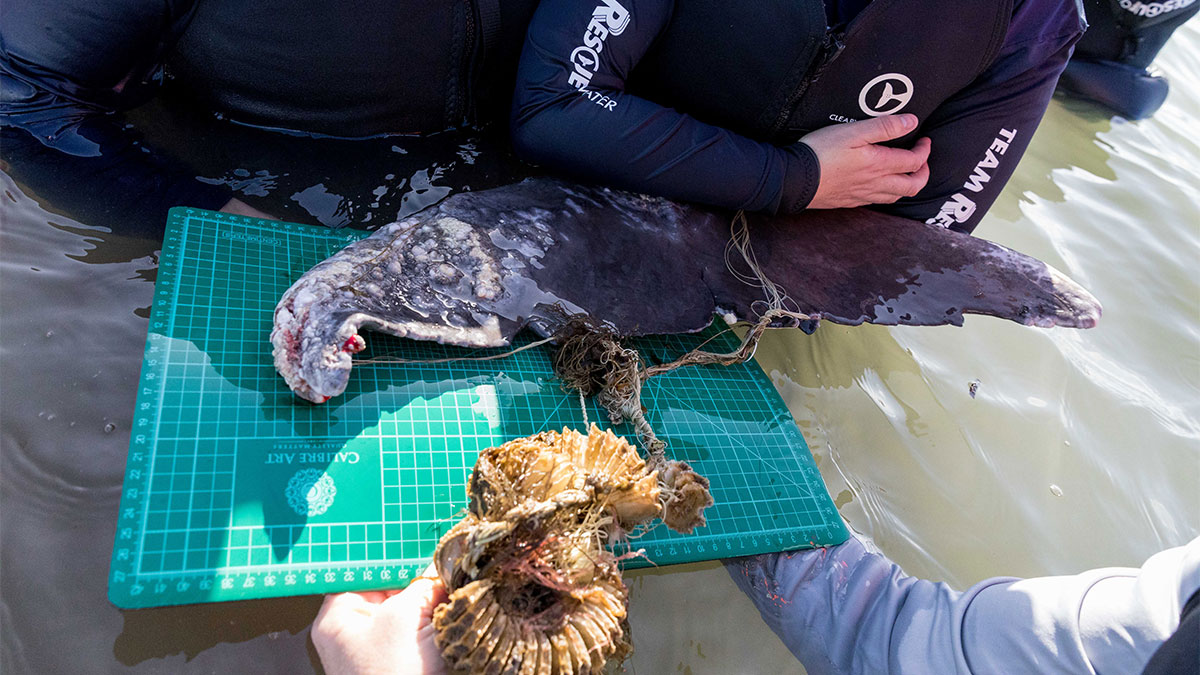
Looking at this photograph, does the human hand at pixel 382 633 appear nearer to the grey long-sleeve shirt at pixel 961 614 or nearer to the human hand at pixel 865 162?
the grey long-sleeve shirt at pixel 961 614

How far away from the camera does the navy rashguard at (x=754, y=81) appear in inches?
77.1

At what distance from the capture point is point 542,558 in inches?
50.4

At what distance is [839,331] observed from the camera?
2648mm

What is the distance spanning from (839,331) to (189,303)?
2029mm

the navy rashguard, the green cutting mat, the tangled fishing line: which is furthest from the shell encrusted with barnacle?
the navy rashguard

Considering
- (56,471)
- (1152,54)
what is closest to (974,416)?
(56,471)

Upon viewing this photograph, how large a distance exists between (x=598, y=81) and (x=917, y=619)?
4.97 feet

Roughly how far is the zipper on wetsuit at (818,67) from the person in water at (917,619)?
1179 millimetres

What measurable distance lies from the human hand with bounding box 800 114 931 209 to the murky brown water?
53 centimetres

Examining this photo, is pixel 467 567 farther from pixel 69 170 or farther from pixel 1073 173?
pixel 1073 173

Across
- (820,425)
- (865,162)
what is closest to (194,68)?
(865,162)

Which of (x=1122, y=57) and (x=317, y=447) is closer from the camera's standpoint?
(x=317, y=447)

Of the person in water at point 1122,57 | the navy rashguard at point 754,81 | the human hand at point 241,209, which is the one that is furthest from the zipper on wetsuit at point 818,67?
the person in water at point 1122,57

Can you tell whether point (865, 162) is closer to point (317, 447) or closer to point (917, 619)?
point (917, 619)
